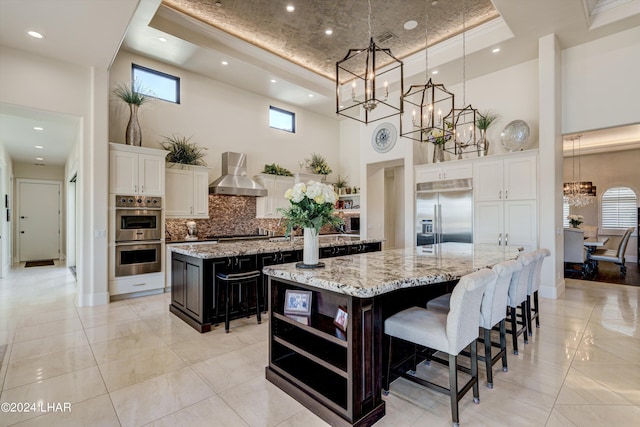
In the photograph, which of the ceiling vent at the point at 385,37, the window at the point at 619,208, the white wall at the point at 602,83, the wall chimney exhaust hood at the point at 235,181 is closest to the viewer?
the white wall at the point at 602,83

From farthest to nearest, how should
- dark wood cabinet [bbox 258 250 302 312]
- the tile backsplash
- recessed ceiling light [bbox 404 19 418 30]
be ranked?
1. the tile backsplash
2. recessed ceiling light [bbox 404 19 418 30]
3. dark wood cabinet [bbox 258 250 302 312]

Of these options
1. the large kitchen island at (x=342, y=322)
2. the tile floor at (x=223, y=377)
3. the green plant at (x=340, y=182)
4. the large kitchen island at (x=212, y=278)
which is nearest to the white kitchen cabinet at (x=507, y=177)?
the tile floor at (x=223, y=377)

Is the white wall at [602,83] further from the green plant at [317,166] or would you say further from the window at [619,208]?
the window at [619,208]

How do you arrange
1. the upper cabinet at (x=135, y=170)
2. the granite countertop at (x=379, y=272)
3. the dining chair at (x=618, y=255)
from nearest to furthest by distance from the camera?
the granite countertop at (x=379, y=272), the upper cabinet at (x=135, y=170), the dining chair at (x=618, y=255)

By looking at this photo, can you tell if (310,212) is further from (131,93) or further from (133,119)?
(131,93)

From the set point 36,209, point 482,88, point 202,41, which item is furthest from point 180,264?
point 36,209

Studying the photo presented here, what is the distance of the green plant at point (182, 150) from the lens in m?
5.86

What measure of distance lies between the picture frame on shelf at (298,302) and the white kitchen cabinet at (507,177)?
4.67 metres

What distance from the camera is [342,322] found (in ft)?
6.64

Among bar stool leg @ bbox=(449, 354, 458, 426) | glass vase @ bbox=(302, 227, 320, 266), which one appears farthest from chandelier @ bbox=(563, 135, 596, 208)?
glass vase @ bbox=(302, 227, 320, 266)

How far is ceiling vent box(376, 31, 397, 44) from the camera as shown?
5531 mm

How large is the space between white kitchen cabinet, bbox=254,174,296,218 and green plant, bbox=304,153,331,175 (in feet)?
3.67

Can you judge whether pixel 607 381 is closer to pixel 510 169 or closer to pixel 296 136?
pixel 510 169

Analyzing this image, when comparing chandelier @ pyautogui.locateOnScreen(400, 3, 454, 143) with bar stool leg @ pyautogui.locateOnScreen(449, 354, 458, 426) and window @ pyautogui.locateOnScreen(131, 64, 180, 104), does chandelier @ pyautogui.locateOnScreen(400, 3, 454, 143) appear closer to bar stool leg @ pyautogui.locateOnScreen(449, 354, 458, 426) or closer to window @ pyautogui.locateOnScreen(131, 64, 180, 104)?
bar stool leg @ pyautogui.locateOnScreen(449, 354, 458, 426)
